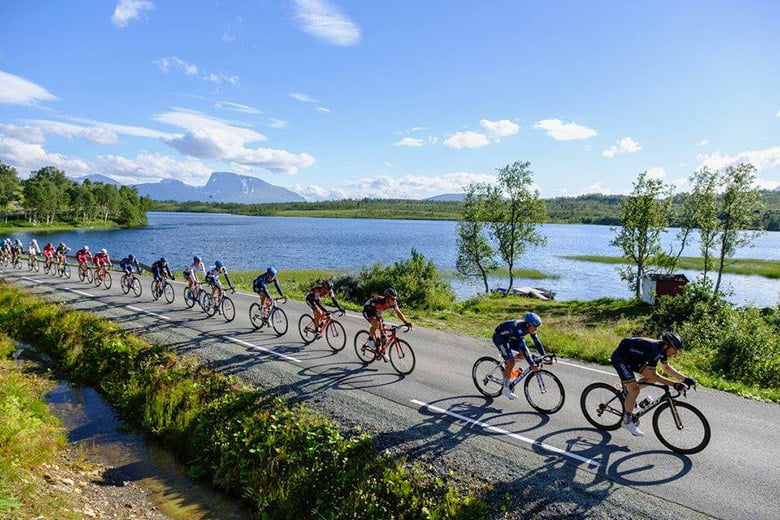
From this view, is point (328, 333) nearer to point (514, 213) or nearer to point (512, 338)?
point (512, 338)

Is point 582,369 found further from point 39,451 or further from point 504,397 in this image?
point 39,451

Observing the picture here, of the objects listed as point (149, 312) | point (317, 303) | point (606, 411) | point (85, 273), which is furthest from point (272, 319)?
point (85, 273)

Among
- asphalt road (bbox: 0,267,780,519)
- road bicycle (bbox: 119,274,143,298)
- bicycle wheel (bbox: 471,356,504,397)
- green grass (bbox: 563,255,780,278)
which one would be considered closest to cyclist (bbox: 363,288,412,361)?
asphalt road (bbox: 0,267,780,519)

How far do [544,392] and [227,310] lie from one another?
48.7ft

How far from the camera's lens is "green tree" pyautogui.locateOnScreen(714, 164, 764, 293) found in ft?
134

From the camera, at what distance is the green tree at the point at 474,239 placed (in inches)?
Result: 2088

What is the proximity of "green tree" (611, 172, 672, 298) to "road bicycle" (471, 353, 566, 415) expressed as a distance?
3694cm

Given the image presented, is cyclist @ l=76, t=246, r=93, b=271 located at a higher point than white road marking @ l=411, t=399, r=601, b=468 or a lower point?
higher

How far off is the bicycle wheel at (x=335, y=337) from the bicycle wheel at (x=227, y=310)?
20.0 ft

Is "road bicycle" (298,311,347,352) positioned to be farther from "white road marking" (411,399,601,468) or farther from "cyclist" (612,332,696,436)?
"cyclist" (612,332,696,436)

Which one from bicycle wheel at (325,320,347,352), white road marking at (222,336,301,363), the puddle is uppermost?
bicycle wheel at (325,320,347,352)

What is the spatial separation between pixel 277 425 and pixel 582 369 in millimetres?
9799

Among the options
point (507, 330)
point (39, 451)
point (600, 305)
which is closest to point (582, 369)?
point (507, 330)

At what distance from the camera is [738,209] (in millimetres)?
41156
